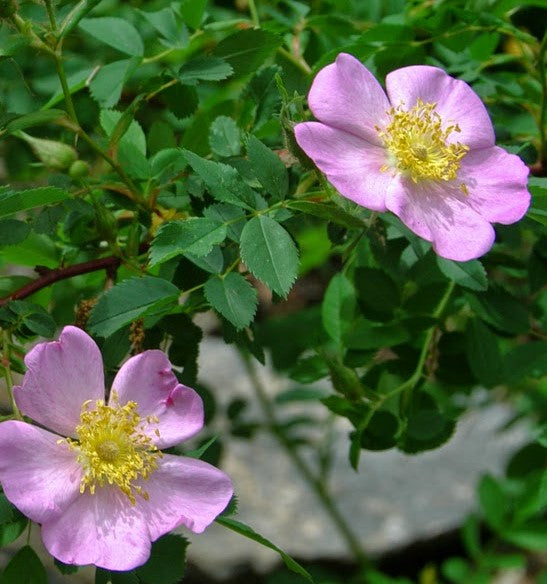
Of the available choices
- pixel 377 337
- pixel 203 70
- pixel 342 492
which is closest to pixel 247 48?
pixel 203 70

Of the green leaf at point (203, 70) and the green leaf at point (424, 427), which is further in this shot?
the green leaf at point (424, 427)

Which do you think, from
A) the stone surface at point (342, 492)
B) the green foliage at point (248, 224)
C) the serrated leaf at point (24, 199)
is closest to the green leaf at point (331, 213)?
the green foliage at point (248, 224)

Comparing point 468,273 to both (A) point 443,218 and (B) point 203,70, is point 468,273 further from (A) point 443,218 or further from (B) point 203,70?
(B) point 203,70

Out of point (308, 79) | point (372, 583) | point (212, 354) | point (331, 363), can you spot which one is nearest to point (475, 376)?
point (331, 363)

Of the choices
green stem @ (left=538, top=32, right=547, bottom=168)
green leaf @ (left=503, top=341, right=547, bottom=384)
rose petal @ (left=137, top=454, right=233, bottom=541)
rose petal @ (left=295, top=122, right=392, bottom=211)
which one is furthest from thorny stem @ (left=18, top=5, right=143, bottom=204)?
green leaf @ (left=503, top=341, right=547, bottom=384)

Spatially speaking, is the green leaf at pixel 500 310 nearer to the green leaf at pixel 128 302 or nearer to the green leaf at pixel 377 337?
the green leaf at pixel 377 337

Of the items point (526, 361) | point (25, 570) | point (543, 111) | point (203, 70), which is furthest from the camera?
point (526, 361)

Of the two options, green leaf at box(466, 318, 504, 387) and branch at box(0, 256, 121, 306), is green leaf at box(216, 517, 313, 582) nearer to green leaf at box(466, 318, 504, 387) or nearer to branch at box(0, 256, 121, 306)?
branch at box(0, 256, 121, 306)
